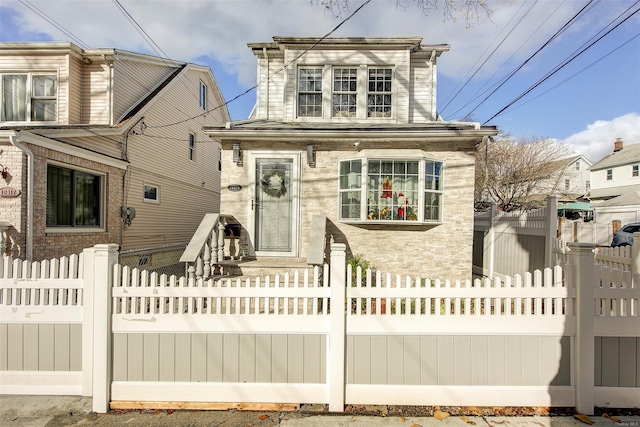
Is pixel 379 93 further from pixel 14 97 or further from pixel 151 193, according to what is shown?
pixel 14 97

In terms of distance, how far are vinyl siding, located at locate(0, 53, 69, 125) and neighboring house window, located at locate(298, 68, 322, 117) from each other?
6443 mm

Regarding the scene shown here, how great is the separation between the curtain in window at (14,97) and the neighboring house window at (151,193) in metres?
3.42

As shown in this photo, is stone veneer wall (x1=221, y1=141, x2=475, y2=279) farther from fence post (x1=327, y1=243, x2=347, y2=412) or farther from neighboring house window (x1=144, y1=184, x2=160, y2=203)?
neighboring house window (x1=144, y1=184, x2=160, y2=203)

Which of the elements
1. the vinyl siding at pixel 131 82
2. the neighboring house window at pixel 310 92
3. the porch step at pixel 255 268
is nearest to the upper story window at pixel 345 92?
the neighboring house window at pixel 310 92

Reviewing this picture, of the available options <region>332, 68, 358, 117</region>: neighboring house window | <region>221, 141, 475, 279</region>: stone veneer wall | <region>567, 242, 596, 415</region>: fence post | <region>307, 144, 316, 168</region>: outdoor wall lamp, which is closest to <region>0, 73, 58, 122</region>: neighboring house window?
<region>221, 141, 475, 279</region>: stone veneer wall

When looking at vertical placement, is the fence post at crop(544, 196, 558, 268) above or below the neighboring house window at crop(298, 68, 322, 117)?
below

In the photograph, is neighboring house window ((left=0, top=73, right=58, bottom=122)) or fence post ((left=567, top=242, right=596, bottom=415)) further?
neighboring house window ((left=0, top=73, right=58, bottom=122))

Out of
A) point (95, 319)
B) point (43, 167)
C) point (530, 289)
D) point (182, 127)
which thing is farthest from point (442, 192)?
point (182, 127)

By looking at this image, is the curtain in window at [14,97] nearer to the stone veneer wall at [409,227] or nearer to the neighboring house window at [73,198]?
the neighboring house window at [73,198]

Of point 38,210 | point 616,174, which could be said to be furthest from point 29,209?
point 616,174

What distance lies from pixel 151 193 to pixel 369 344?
9.41 meters

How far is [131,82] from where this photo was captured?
954 centimetres

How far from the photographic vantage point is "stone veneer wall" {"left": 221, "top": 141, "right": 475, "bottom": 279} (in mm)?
6406

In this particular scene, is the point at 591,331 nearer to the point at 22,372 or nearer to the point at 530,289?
the point at 530,289
